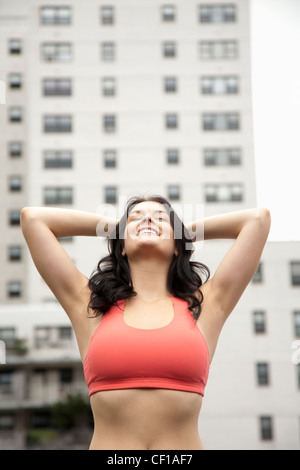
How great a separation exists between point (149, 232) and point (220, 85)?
10.9 meters

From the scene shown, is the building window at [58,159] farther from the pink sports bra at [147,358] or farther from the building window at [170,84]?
the pink sports bra at [147,358]

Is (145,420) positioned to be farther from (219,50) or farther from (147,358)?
(219,50)

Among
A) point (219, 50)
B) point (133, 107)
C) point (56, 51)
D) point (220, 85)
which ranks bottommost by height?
point (133, 107)

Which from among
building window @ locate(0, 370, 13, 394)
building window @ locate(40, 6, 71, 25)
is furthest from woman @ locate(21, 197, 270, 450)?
building window @ locate(40, 6, 71, 25)

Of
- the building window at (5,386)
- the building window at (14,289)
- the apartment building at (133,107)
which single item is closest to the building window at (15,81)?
the apartment building at (133,107)

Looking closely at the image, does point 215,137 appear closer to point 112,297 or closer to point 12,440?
point 12,440

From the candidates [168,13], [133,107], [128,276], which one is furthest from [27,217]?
[168,13]

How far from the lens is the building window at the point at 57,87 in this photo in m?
11.7

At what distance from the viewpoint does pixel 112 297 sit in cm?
114

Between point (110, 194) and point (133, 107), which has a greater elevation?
point (133, 107)

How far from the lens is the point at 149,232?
118 cm

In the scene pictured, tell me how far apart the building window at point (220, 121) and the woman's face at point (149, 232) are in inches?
410

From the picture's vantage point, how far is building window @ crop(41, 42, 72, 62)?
38.5 feet

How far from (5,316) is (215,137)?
5.36m
